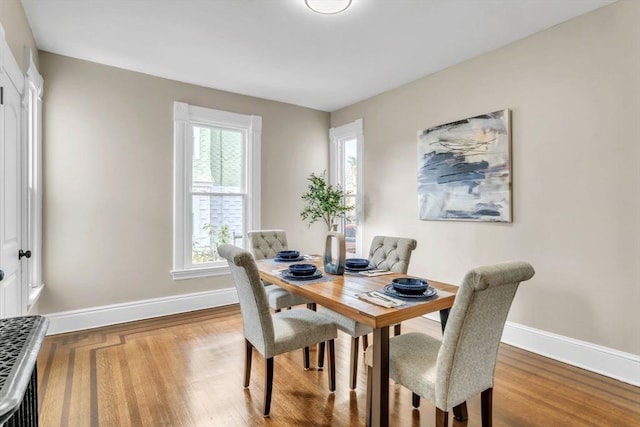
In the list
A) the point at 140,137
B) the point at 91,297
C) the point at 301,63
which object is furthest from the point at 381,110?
the point at 91,297

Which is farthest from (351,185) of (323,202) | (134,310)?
(134,310)

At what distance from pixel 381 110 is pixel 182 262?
317 centimetres

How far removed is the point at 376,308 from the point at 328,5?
2148 millimetres

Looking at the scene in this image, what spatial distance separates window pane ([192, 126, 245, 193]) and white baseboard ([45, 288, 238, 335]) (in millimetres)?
1341

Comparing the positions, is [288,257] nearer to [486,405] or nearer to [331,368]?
[331,368]

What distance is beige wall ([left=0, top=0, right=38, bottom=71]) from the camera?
219cm

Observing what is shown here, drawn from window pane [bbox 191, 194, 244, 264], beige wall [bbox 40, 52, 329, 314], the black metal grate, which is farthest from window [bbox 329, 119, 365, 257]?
the black metal grate

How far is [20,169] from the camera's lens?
253cm

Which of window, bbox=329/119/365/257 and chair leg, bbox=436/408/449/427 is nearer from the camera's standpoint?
chair leg, bbox=436/408/449/427

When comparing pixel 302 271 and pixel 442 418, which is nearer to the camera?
pixel 442 418

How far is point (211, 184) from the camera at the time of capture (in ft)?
14.1

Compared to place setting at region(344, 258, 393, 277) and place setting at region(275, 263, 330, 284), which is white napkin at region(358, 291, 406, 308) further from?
place setting at region(344, 258, 393, 277)

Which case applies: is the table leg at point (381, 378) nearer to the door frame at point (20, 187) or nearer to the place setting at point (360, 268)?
the place setting at point (360, 268)

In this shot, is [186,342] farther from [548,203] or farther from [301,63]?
[548,203]
